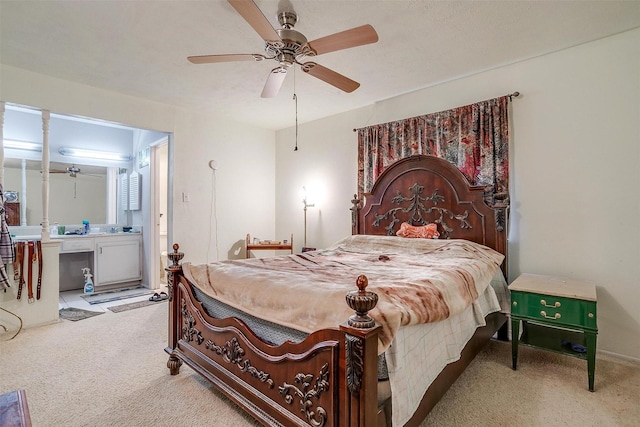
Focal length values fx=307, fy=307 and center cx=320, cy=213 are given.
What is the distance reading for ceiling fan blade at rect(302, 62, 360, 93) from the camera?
2174mm

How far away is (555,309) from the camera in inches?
80.7

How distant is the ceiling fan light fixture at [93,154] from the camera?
4.57 m

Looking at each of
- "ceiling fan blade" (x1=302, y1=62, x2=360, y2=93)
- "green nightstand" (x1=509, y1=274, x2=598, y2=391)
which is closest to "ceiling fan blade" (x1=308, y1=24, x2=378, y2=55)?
"ceiling fan blade" (x1=302, y1=62, x2=360, y2=93)

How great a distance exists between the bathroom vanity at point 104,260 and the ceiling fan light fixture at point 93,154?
1303 mm

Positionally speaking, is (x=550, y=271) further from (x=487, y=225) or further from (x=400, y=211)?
(x=400, y=211)

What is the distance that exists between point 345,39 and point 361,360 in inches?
70.6

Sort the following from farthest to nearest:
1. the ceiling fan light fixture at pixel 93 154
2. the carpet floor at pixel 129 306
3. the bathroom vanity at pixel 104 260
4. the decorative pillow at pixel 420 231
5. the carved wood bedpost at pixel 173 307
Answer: the ceiling fan light fixture at pixel 93 154
the bathroom vanity at pixel 104 260
the carpet floor at pixel 129 306
the decorative pillow at pixel 420 231
the carved wood bedpost at pixel 173 307

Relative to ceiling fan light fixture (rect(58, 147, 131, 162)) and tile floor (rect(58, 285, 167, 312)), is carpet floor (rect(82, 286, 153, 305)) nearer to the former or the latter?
tile floor (rect(58, 285, 167, 312))

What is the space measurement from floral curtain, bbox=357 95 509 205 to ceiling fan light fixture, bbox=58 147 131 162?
161 inches

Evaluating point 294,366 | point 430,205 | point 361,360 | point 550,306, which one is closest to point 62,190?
point 294,366

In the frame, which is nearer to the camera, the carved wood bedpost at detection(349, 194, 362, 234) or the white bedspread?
the white bedspread

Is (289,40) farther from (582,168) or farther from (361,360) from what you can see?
(582,168)

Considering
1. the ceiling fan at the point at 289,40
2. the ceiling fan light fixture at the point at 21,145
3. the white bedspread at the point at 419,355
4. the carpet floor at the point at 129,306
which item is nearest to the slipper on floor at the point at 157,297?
the carpet floor at the point at 129,306

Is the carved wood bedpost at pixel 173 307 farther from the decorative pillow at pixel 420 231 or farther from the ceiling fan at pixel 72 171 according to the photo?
the ceiling fan at pixel 72 171
